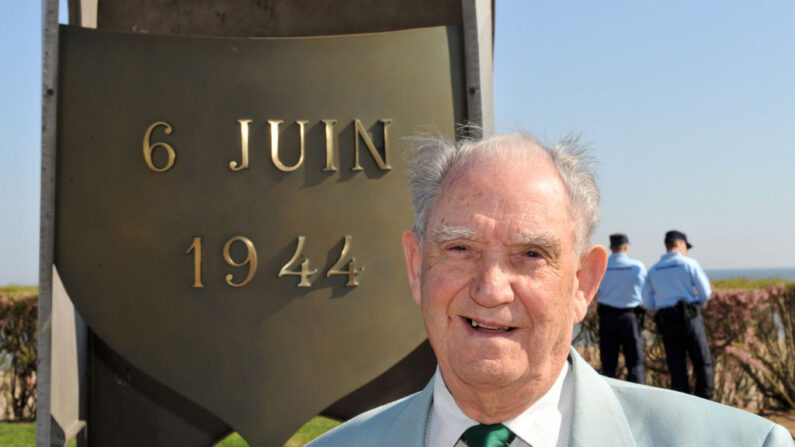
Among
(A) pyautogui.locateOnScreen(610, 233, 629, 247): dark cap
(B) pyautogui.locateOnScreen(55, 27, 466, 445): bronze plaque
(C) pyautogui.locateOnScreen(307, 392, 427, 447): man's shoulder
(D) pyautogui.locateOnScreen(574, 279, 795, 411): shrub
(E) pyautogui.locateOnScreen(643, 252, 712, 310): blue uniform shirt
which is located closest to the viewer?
(C) pyautogui.locateOnScreen(307, 392, 427, 447): man's shoulder

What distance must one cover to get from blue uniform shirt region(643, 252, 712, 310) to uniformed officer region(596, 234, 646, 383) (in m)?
0.15

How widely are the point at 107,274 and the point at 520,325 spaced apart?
176 centimetres

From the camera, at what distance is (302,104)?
265 cm

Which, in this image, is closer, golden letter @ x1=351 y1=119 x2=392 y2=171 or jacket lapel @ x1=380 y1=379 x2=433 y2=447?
jacket lapel @ x1=380 y1=379 x2=433 y2=447

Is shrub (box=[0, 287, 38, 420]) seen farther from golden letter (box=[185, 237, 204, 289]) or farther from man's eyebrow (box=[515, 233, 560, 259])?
man's eyebrow (box=[515, 233, 560, 259])

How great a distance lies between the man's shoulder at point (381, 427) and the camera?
4.93 ft

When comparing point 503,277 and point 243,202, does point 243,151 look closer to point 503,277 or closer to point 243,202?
point 243,202

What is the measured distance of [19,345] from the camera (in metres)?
7.28

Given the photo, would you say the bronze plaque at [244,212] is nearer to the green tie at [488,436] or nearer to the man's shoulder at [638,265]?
the green tie at [488,436]

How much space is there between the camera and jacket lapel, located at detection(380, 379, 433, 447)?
1.47m

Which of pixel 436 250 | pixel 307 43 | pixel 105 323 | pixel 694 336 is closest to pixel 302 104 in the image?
pixel 307 43

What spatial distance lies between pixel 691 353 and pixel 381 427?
226 inches

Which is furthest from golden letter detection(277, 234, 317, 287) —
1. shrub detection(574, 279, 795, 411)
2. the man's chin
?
shrub detection(574, 279, 795, 411)

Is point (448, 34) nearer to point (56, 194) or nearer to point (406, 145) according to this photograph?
point (406, 145)
